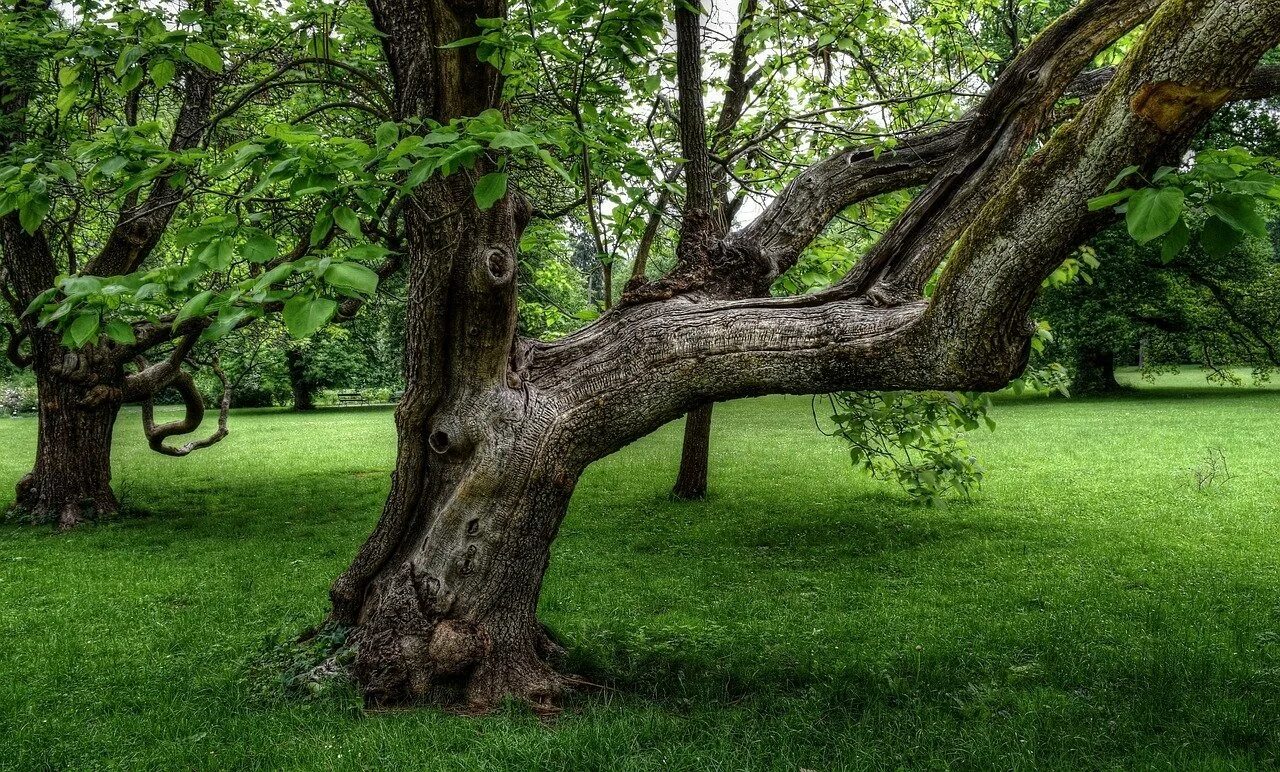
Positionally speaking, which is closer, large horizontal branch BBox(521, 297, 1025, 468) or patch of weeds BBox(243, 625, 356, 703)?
large horizontal branch BBox(521, 297, 1025, 468)

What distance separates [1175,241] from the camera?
2.43 meters

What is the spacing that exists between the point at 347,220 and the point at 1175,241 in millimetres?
2571

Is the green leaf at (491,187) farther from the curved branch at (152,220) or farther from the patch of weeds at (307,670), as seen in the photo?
the curved branch at (152,220)

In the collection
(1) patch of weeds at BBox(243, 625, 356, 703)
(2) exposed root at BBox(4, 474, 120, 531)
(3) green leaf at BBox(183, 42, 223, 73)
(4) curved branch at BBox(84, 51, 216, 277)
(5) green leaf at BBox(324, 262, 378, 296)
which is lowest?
(2) exposed root at BBox(4, 474, 120, 531)

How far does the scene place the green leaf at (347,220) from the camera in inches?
110

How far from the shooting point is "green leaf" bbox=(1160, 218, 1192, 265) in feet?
7.88

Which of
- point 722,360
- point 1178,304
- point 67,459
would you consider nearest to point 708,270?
point 722,360

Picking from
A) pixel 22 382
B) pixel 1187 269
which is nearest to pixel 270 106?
pixel 1187 269

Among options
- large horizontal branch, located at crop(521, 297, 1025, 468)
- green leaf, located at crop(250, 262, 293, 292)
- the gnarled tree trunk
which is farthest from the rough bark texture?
green leaf, located at crop(250, 262, 293, 292)

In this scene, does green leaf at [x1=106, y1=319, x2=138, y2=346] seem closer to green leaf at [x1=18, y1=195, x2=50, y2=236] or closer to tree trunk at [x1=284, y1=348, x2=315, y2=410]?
green leaf at [x1=18, y1=195, x2=50, y2=236]

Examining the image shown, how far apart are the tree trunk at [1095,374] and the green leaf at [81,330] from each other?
125 ft

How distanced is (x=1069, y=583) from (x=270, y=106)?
11.1 m

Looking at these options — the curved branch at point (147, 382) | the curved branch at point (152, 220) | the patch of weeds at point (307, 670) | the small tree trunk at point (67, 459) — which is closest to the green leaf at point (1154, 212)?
the patch of weeds at point (307, 670)

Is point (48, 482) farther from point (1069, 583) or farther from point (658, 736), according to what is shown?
point (1069, 583)
